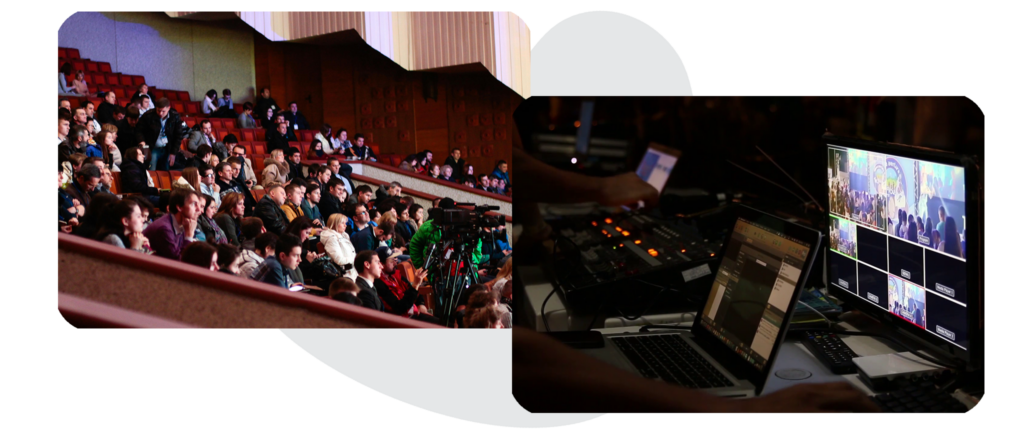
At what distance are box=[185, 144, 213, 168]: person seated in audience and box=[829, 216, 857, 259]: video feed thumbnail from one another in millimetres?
2633

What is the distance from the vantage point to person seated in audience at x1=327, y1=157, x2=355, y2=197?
11.1 ft

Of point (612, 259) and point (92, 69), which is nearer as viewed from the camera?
point (612, 259)

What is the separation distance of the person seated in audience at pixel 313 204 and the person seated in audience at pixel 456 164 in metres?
0.60

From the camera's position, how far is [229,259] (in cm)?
324

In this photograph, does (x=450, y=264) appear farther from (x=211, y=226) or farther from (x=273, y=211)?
(x=211, y=226)

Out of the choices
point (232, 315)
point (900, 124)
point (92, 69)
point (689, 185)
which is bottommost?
point (232, 315)

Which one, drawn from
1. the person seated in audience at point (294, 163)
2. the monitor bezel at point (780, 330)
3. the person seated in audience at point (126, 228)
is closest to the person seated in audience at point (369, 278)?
the person seated in audience at point (294, 163)

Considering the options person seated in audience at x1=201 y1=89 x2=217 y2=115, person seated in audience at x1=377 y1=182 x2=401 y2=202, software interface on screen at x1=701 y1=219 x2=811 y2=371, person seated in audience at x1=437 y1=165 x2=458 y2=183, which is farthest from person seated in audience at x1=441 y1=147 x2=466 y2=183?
software interface on screen at x1=701 y1=219 x2=811 y2=371

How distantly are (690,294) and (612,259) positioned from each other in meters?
0.23

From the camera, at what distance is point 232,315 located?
314 cm

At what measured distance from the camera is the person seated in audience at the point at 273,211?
10.9 feet

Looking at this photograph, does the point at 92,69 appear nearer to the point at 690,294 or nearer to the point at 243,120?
the point at 243,120

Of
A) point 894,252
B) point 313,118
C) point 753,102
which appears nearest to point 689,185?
point 753,102

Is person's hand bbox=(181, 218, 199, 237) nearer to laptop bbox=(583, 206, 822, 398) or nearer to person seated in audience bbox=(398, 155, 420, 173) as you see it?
person seated in audience bbox=(398, 155, 420, 173)
